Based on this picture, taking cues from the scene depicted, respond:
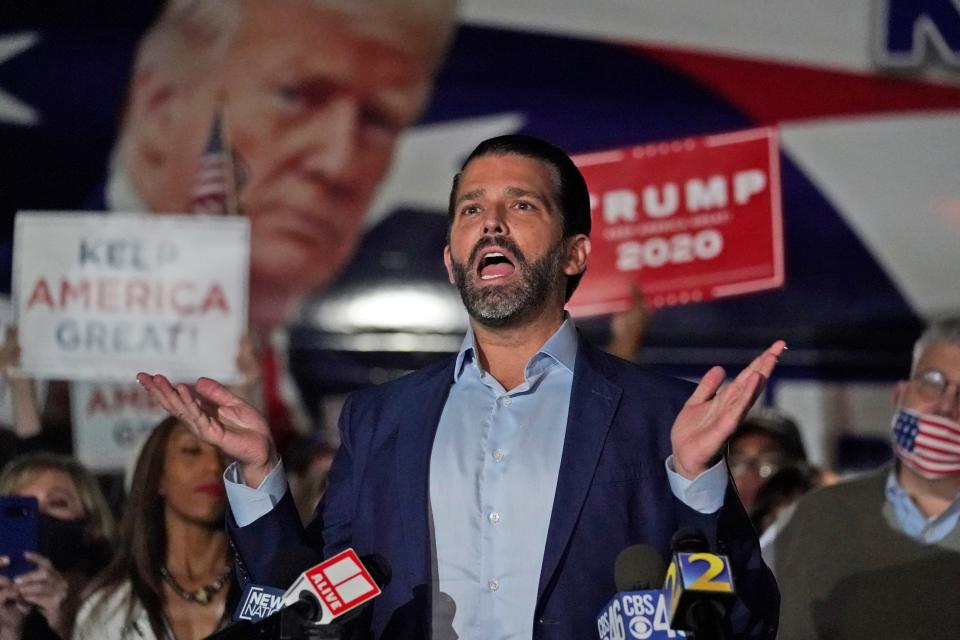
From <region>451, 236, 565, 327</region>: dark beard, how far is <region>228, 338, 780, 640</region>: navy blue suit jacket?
0.53 ft

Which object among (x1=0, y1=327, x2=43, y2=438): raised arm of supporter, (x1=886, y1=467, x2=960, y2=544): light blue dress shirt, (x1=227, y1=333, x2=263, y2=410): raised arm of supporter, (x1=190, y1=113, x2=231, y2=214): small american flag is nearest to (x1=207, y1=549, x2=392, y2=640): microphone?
(x1=886, y1=467, x2=960, y2=544): light blue dress shirt

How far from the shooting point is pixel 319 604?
2.29m

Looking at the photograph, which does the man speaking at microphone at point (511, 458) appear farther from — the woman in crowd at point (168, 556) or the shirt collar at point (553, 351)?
the woman in crowd at point (168, 556)

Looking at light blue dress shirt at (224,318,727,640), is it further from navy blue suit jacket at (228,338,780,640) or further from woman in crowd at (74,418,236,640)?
woman in crowd at (74,418,236,640)

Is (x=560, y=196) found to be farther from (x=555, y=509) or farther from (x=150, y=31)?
(x=150, y=31)

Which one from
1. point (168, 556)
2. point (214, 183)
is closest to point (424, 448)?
point (168, 556)

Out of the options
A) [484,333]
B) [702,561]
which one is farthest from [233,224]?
[702,561]

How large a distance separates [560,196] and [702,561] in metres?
0.97

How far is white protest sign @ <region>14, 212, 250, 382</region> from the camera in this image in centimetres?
523

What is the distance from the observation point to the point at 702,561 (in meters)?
2.21

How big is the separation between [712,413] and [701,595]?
42 centimetres

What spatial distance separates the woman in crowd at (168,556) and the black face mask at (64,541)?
147 millimetres

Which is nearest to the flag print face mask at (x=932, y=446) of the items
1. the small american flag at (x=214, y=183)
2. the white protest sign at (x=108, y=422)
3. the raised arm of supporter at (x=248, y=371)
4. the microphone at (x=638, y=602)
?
the microphone at (x=638, y=602)

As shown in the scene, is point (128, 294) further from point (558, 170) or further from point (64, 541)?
point (558, 170)
